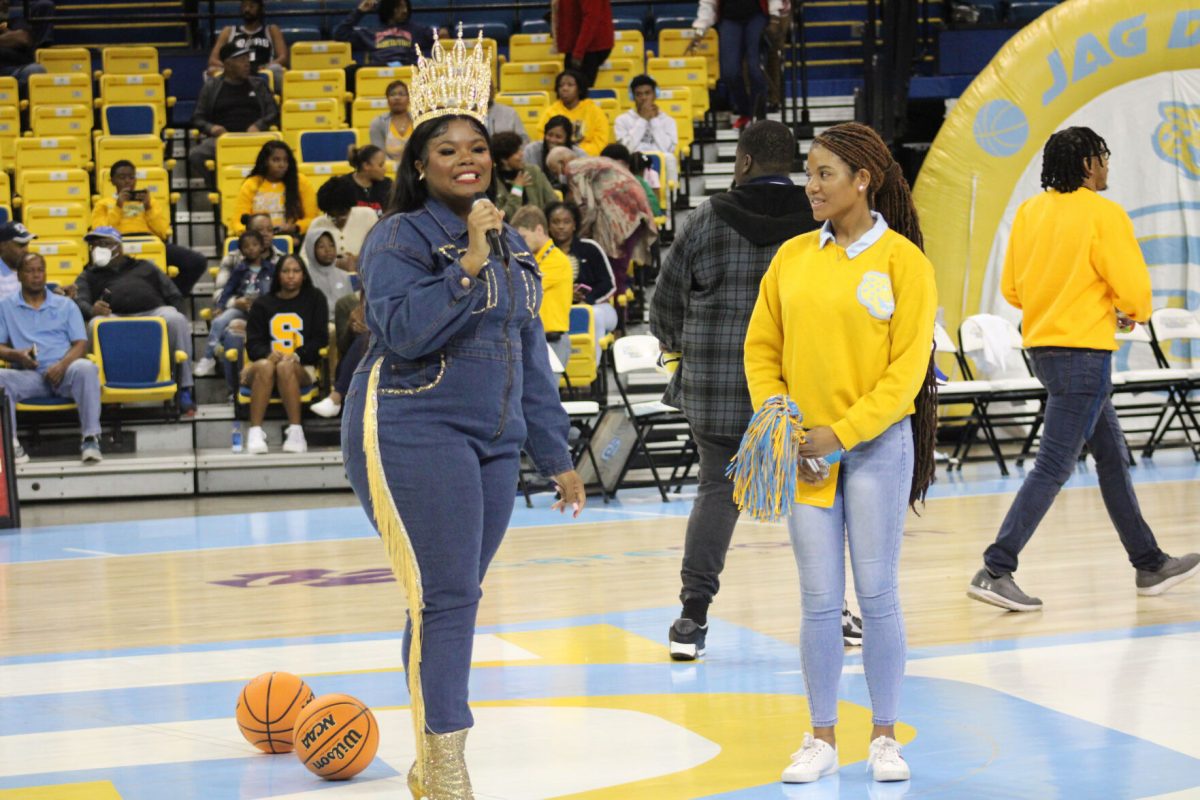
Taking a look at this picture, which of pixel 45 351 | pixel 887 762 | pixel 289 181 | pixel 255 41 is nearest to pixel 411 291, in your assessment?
pixel 887 762

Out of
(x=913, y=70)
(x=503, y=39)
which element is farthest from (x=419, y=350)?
(x=503, y=39)

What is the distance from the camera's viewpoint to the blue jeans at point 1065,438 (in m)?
5.80

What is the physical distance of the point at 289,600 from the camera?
6.77 m

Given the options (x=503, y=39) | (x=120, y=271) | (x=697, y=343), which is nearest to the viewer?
(x=697, y=343)

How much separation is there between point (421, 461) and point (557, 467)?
0.41m

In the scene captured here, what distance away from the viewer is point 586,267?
37.4ft

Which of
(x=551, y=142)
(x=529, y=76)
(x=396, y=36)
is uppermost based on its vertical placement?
(x=396, y=36)

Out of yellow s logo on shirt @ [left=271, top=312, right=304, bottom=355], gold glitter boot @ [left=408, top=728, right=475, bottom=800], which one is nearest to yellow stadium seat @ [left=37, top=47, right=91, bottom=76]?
yellow s logo on shirt @ [left=271, top=312, right=304, bottom=355]

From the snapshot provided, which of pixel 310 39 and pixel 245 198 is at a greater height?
pixel 310 39

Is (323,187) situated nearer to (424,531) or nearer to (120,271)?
(120,271)

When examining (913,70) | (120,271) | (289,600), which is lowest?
(289,600)

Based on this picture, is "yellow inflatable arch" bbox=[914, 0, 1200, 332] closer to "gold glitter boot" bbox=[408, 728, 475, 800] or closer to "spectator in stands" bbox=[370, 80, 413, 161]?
"spectator in stands" bbox=[370, 80, 413, 161]

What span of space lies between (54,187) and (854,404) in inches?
416

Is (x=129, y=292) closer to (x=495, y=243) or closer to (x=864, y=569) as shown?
(x=495, y=243)
